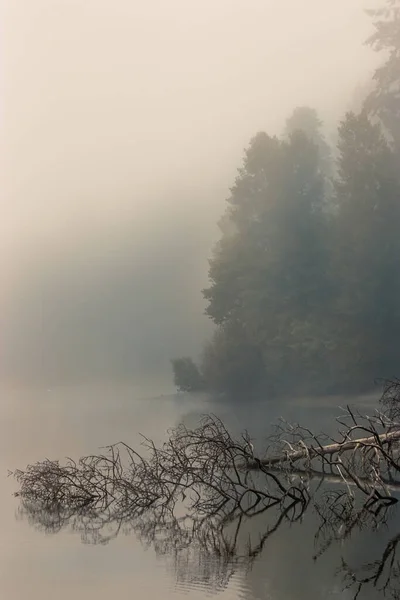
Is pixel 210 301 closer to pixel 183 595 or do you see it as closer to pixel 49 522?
pixel 49 522

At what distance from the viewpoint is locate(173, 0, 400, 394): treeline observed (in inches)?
424

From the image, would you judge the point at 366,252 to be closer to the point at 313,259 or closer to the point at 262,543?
the point at 313,259

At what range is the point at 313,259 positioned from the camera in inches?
443

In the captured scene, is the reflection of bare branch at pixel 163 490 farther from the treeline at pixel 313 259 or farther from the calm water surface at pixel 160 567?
the treeline at pixel 313 259

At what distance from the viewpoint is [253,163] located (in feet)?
38.9

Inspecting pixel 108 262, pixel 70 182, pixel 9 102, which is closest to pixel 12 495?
pixel 108 262

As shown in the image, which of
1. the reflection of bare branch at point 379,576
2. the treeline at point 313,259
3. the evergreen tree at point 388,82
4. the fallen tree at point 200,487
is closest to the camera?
the reflection of bare branch at point 379,576

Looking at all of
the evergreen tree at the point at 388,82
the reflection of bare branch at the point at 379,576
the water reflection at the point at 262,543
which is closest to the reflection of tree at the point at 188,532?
the water reflection at the point at 262,543

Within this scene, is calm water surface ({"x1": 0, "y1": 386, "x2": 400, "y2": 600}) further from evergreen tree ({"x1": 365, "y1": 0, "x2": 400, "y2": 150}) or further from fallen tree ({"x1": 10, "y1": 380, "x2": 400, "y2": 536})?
evergreen tree ({"x1": 365, "y1": 0, "x2": 400, "y2": 150})

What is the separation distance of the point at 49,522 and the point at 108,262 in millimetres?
7506

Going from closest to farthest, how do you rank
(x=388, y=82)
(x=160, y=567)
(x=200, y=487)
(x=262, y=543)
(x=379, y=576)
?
(x=379, y=576), (x=160, y=567), (x=262, y=543), (x=200, y=487), (x=388, y=82)

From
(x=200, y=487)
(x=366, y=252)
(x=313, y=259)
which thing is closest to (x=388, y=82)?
(x=366, y=252)

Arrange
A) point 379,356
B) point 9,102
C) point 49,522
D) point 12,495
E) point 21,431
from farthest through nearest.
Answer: point 9,102
point 21,431
point 379,356
point 12,495
point 49,522

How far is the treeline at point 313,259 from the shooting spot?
1077 centimetres
